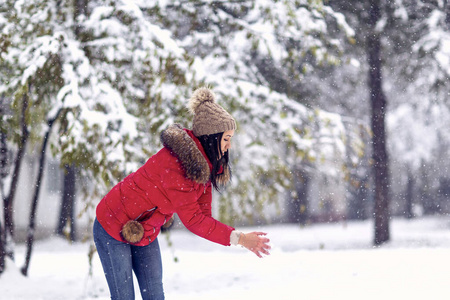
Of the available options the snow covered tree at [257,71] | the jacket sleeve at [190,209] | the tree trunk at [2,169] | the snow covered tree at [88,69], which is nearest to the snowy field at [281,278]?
the tree trunk at [2,169]

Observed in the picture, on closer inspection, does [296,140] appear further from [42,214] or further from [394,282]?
[42,214]

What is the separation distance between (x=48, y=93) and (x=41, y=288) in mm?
2425

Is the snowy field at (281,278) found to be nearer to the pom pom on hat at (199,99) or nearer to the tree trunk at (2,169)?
the tree trunk at (2,169)

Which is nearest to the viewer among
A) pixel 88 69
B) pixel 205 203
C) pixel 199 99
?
pixel 205 203

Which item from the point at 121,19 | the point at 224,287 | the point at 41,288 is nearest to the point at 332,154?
the point at 224,287

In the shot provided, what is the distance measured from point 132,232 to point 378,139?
8.12m

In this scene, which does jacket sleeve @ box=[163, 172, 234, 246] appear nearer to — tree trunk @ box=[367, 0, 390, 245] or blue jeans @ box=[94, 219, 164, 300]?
blue jeans @ box=[94, 219, 164, 300]

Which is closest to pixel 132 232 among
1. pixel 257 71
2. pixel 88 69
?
pixel 88 69

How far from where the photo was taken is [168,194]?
2686 mm

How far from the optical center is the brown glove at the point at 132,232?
2.68 metres

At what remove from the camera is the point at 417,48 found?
30.3 feet

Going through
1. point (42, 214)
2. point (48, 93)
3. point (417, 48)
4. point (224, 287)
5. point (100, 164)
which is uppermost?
point (417, 48)

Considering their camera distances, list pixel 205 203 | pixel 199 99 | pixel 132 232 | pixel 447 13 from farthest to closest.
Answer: pixel 447 13
pixel 199 99
pixel 205 203
pixel 132 232

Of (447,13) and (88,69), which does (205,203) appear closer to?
(88,69)
